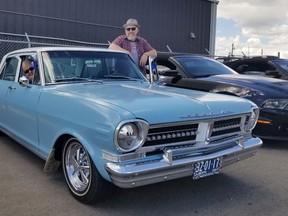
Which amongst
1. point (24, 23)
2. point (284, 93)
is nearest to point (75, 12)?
point (24, 23)

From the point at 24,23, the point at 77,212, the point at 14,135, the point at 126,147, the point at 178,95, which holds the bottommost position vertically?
the point at 77,212

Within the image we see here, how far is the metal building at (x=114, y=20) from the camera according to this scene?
13.5 meters

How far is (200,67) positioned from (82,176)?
4.28 m

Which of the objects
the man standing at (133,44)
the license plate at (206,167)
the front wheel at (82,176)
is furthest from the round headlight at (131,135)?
the man standing at (133,44)

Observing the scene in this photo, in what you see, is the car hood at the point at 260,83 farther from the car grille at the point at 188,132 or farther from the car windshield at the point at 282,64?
the car grille at the point at 188,132

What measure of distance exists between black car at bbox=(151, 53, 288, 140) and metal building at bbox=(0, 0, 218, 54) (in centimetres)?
771

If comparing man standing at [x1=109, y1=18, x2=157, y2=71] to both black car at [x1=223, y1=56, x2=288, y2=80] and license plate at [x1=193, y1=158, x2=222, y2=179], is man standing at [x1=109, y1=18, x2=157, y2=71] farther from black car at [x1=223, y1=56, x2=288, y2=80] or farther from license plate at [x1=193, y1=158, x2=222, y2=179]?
black car at [x1=223, y1=56, x2=288, y2=80]

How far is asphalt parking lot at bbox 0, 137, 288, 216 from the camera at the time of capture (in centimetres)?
351

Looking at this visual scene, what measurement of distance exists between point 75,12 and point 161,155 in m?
12.7

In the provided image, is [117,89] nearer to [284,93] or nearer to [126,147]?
[126,147]

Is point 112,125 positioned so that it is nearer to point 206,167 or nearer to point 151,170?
point 151,170

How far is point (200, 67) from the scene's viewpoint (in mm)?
7348

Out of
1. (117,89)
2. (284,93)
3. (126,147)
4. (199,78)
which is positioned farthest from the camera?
(199,78)

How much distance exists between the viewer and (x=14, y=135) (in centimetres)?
498
